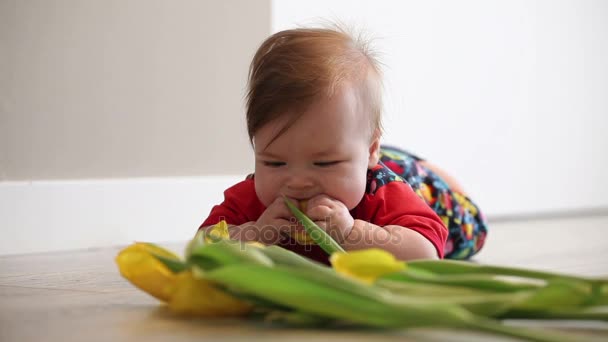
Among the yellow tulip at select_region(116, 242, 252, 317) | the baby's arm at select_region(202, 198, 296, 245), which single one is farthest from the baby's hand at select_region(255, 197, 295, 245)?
the yellow tulip at select_region(116, 242, 252, 317)

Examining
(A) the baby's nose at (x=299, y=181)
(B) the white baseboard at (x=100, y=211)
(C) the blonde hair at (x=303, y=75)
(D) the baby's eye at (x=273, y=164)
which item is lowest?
(B) the white baseboard at (x=100, y=211)

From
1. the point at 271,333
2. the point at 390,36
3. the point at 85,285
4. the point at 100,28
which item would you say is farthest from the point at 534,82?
the point at 271,333

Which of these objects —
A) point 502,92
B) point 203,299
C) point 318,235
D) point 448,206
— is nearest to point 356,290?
point 203,299

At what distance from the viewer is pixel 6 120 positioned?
171cm

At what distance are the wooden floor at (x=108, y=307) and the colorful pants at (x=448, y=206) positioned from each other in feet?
0.20

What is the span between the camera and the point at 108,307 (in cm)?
97

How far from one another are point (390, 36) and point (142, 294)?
2.16 meters

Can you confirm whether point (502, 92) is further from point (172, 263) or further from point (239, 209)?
point (172, 263)

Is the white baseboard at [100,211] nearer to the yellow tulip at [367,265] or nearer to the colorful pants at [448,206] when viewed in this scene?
the colorful pants at [448,206]

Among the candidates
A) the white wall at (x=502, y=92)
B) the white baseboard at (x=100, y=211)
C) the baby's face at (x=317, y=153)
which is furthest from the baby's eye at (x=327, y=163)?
the white wall at (x=502, y=92)

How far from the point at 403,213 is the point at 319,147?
0.68ft

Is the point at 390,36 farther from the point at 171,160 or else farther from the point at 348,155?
the point at 348,155

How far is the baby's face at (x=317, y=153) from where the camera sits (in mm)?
1224

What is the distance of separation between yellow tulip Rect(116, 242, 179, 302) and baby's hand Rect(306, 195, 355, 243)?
0.33 m
